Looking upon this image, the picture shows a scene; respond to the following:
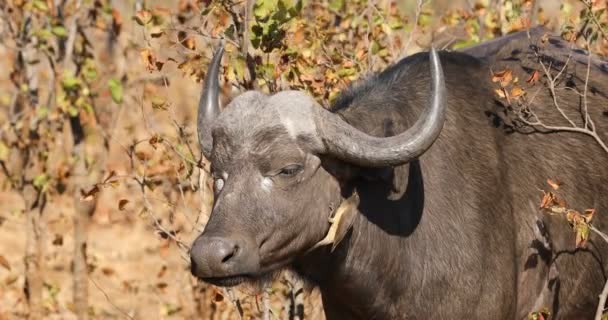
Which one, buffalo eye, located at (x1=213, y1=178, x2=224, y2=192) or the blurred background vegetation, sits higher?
buffalo eye, located at (x1=213, y1=178, x2=224, y2=192)

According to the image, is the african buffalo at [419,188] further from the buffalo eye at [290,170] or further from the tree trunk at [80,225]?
the tree trunk at [80,225]

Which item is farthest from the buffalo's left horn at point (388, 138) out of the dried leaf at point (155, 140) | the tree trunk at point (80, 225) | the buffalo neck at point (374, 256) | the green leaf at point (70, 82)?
the tree trunk at point (80, 225)

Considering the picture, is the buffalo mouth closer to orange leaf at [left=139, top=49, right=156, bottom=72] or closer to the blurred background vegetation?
the blurred background vegetation

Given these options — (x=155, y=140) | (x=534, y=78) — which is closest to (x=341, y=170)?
(x=534, y=78)

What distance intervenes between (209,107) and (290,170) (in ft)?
1.94

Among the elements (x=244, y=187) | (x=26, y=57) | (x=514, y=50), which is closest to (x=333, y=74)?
(x=514, y=50)

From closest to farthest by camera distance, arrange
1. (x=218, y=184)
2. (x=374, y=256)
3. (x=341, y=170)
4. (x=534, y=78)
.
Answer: (x=218, y=184) < (x=341, y=170) < (x=374, y=256) < (x=534, y=78)

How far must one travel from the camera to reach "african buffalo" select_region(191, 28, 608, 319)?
5117mm

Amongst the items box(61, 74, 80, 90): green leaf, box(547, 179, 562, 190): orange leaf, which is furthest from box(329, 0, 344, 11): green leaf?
box(547, 179, 562, 190): orange leaf

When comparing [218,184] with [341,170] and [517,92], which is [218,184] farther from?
[517,92]

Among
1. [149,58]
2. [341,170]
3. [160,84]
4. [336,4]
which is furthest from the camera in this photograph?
[160,84]

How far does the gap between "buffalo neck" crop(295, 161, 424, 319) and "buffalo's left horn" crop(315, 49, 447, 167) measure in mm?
326

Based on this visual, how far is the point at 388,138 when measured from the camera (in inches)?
204

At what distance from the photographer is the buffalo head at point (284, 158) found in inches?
199
